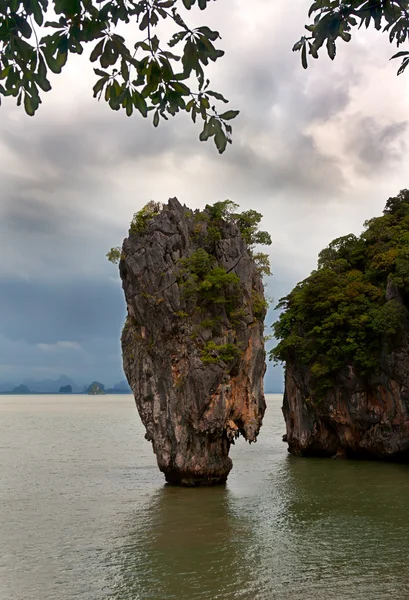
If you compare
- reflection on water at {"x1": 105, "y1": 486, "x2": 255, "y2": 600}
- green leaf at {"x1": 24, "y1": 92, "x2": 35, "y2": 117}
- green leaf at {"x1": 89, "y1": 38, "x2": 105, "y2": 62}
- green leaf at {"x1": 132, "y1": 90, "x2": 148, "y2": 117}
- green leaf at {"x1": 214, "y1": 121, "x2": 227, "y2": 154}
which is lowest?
reflection on water at {"x1": 105, "y1": 486, "x2": 255, "y2": 600}

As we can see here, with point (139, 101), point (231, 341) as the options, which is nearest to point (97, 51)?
point (139, 101)

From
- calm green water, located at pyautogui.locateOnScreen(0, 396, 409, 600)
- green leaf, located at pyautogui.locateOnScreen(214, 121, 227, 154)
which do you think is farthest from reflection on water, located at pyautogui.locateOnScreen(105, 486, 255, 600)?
green leaf, located at pyautogui.locateOnScreen(214, 121, 227, 154)

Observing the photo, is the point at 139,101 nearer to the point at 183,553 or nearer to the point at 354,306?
the point at 183,553

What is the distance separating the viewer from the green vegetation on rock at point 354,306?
107 ft

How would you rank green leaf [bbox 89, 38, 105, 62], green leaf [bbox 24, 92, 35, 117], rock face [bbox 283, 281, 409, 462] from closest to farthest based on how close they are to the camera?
green leaf [bbox 89, 38, 105, 62]
green leaf [bbox 24, 92, 35, 117]
rock face [bbox 283, 281, 409, 462]

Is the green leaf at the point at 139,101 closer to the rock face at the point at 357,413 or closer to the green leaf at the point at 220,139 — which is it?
the green leaf at the point at 220,139

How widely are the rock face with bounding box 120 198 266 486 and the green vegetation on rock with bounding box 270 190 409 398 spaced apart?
305 inches

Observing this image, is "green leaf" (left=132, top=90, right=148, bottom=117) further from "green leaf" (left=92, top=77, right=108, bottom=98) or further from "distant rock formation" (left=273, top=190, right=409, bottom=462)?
"distant rock formation" (left=273, top=190, right=409, bottom=462)

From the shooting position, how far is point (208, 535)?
1867 cm

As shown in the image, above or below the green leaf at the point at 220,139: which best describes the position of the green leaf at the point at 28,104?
above

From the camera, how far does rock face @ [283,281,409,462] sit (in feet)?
105

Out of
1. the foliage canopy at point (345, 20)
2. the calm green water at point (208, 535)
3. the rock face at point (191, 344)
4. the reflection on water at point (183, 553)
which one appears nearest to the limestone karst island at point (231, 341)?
the rock face at point (191, 344)

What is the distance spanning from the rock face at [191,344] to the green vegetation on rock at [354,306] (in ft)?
25.4

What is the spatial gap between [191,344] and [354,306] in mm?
13029
